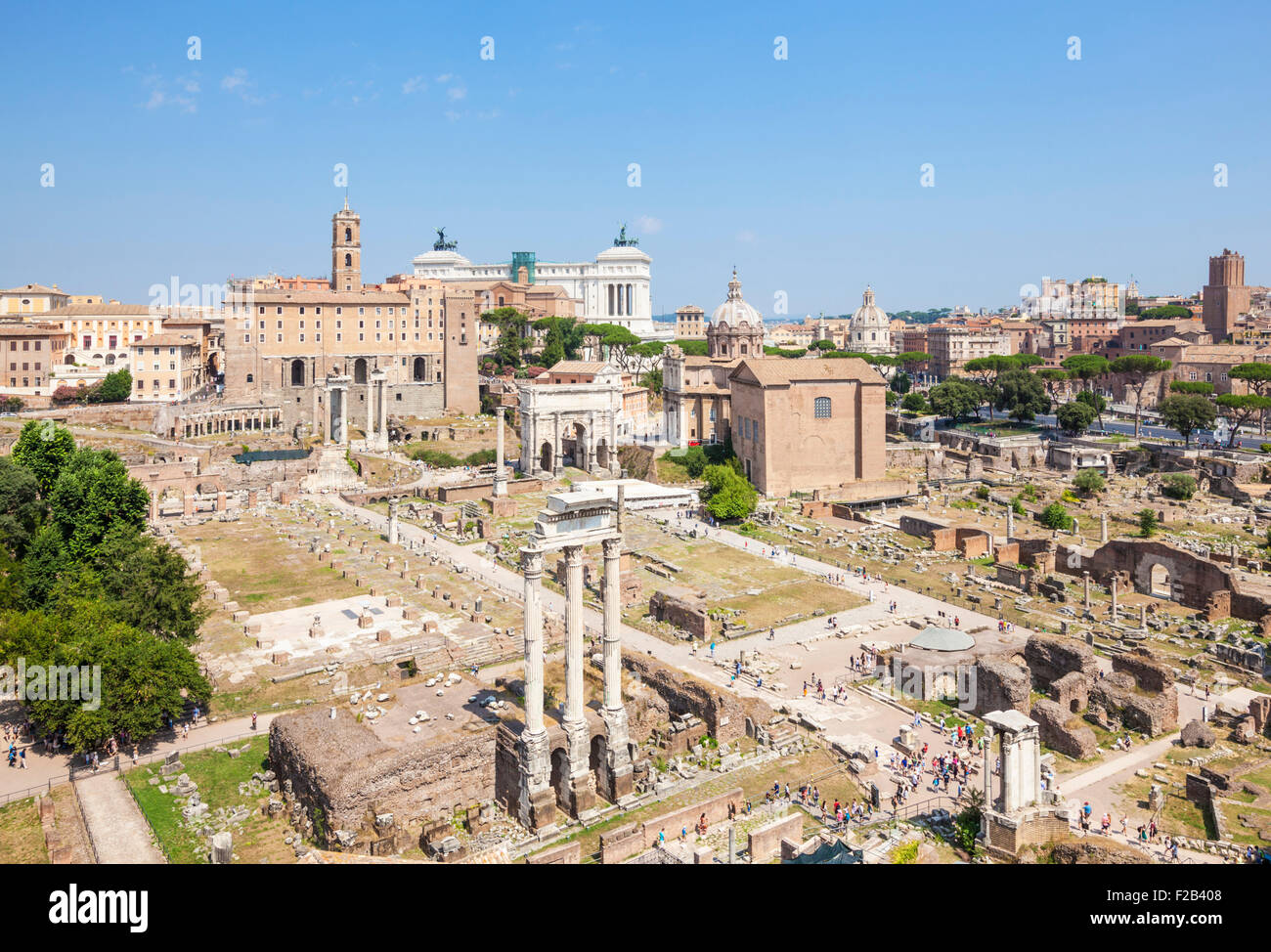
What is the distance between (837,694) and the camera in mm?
31547

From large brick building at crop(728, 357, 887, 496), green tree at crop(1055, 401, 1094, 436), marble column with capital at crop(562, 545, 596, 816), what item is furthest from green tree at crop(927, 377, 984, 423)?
marble column with capital at crop(562, 545, 596, 816)

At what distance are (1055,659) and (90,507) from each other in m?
38.5

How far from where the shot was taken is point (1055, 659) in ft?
105

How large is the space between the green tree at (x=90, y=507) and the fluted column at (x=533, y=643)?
25.1 m

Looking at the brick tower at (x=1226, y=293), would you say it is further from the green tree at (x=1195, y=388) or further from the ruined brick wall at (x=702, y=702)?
the ruined brick wall at (x=702, y=702)

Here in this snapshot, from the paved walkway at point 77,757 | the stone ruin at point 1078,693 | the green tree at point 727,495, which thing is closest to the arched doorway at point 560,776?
the paved walkway at point 77,757

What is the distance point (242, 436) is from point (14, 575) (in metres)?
41.5

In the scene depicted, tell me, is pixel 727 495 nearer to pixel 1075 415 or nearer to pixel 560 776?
pixel 560 776

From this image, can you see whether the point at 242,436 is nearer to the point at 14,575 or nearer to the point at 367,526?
the point at 367,526

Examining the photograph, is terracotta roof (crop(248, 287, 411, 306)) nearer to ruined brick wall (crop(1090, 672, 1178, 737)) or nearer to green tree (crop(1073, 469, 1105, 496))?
green tree (crop(1073, 469, 1105, 496))

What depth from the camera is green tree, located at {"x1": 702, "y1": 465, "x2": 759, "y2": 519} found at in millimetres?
57719

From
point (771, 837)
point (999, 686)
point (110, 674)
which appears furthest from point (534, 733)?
point (999, 686)

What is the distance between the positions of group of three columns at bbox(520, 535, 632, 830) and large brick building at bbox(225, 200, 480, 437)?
61353 millimetres
